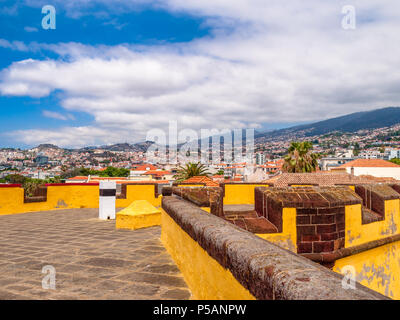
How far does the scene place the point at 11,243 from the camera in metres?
5.60

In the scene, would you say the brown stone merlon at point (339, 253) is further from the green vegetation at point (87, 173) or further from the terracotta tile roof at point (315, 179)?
the green vegetation at point (87, 173)

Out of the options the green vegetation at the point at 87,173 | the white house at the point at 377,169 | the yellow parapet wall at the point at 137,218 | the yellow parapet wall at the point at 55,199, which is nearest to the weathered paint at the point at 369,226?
the yellow parapet wall at the point at 137,218

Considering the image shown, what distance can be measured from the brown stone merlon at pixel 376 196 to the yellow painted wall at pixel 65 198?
7.33m

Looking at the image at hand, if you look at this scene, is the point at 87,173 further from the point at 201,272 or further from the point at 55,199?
the point at 201,272

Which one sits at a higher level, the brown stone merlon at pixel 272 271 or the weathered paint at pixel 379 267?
the brown stone merlon at pixel 272 271

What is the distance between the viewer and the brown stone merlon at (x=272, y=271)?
4.17 feet

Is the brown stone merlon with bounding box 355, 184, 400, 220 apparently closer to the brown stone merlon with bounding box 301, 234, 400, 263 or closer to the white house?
the brown stone merlon with bounding box 301, 234, 400, 263

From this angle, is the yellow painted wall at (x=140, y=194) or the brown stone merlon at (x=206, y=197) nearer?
the brown stone merlon at (x=206, y=197)

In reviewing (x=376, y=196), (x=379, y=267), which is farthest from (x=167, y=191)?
(x=379, y=267)

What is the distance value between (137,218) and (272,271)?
5.99 metres

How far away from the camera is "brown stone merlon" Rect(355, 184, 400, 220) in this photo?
6.80 m

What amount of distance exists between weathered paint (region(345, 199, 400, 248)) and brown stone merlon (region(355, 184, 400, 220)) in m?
0.12

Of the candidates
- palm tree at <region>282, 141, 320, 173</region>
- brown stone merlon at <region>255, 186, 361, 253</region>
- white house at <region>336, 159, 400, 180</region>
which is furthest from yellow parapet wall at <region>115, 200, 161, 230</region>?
Result: white house at <region>336, 159, 400, 180</region>

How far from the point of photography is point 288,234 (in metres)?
5.28
